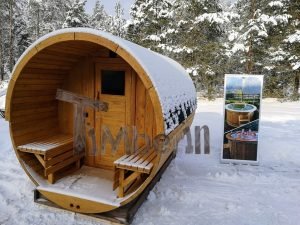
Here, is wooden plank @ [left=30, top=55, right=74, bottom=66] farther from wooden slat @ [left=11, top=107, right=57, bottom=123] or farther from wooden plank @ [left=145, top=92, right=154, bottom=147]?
wooden plank @ [left=145, top=92, right=154, bottom=147]

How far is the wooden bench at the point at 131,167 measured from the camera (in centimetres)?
355

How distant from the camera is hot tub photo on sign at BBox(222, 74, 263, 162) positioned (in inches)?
232

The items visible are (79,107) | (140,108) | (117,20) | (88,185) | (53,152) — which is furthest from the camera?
(117,20)

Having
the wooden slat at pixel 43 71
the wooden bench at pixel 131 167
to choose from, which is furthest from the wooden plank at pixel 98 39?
the wooden bench at pixel 131 167

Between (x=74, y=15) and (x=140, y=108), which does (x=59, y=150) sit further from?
(x=74, y=15)

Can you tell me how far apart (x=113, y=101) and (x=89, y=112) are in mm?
548

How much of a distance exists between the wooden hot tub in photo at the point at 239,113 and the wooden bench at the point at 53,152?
10.8 feet

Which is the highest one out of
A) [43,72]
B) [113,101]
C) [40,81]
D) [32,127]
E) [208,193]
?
[43,72]

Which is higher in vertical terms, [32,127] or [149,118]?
[149,118]

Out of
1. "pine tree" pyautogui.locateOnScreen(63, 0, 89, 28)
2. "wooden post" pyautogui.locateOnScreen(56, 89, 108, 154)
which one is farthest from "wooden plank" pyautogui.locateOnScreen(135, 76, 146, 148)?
"pine tree" pyautogui.locateOnScreen(63, 0, 89, 28)

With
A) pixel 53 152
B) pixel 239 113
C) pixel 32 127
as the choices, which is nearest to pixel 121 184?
pixel 53 152

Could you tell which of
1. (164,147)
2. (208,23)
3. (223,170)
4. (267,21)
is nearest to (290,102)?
(267,21)

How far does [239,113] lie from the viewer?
19.6ft

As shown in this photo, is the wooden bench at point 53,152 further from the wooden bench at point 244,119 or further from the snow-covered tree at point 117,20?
the snow-covered tree at point 117,20
